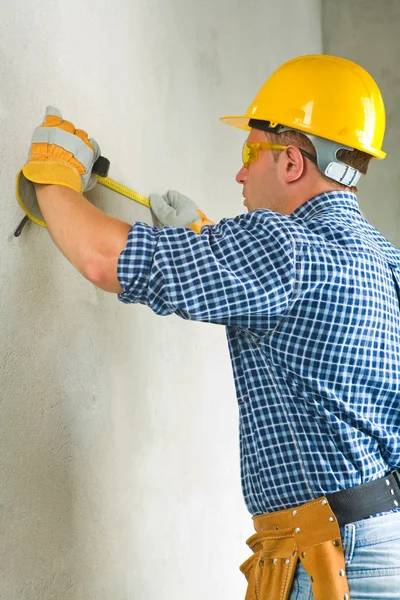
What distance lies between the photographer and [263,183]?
1764mm

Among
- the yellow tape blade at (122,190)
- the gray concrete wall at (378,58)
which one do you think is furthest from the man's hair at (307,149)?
the gray concrete wall at (378,58)

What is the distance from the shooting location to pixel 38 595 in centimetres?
151

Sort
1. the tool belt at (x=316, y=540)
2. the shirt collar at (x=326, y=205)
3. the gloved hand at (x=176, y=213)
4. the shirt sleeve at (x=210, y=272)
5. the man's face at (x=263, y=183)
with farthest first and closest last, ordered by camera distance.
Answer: the gloved hand at (x=176, y=213) < the man's face at (x=263, y=183) < the shirt collar at (x=326, y=205) < the tool belt at (x=316, y=540) < the shirt sleeve at (x=210, y=272)

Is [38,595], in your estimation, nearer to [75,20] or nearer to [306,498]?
[306,498]

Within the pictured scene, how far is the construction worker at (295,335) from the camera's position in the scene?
1359 millimetres

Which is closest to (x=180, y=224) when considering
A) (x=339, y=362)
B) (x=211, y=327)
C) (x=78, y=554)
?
(x=211, y=327)

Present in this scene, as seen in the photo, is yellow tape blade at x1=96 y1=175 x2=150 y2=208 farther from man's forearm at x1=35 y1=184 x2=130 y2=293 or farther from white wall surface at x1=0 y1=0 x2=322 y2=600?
man's forearm at x1=35 y1=184 x2=130 y2=293

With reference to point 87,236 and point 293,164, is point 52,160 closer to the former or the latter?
point 87,236

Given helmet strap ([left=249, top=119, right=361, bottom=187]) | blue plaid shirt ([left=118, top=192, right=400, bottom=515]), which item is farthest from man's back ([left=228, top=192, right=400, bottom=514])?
helmet strap ([left=249, top=119, right=361, bottom=187])

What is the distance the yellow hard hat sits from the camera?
1.76 m

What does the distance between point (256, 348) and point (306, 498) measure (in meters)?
0.34

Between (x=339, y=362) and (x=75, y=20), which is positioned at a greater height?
(x=75, y=20)

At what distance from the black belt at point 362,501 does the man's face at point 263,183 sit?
684mm

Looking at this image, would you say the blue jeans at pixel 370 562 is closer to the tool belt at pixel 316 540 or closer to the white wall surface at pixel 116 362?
the tool belt at pixel 316 540
